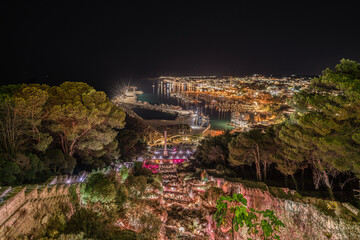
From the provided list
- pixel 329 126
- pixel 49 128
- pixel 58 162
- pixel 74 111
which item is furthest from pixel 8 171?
pixel 329 126

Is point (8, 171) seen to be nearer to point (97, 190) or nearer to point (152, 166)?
point (97, 190)

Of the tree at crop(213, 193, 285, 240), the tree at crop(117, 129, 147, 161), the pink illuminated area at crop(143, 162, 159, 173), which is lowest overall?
the pink illuminated area at crop(143, 162, 159, 173)

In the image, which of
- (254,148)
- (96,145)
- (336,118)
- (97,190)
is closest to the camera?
(336,118)

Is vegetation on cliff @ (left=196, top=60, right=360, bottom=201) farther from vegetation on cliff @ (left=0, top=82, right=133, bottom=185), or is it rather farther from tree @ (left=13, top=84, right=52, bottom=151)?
tree @ (left=13, top=84, right=52, bottom=151)

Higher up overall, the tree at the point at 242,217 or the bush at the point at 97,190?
the tree at the point at 242,217

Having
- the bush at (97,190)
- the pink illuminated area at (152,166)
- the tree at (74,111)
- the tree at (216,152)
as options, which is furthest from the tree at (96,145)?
the tree at (216,152)

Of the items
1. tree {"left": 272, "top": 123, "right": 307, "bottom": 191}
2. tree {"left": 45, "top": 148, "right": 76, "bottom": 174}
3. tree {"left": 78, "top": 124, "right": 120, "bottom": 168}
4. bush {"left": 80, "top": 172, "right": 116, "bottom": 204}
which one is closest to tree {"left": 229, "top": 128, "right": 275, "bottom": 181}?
tree {"left": 272, "top": 123, "right": 307, "bottom": 191}

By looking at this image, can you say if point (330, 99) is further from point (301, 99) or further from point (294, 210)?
point (294, 210)

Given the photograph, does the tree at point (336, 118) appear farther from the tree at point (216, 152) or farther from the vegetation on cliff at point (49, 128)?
the vegetation on cliff at point (49, 128)

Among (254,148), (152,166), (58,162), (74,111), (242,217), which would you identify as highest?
(74,111)
